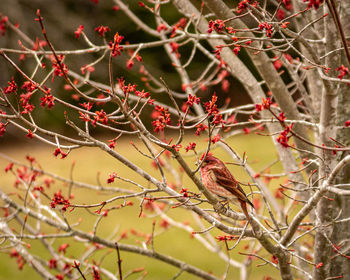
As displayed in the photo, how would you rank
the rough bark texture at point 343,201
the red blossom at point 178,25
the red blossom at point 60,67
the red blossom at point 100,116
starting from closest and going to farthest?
the red blossom at point 60,67 < the red blossom at point 100,116 < the rough bark texture at point 343,201 < the red blossom at point 178,25

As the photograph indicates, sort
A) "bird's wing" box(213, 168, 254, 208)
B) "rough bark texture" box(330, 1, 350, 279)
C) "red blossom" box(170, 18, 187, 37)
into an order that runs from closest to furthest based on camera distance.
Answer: "bird's wing" box(213, 168, 254, 208) < "rough bark texture" box(330, 1, 350, 279) < "red blossom" box(170, 18, 187, 37)

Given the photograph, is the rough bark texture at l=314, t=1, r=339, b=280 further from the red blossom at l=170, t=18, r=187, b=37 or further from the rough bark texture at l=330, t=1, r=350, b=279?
the red blossom at l=170, t=18, r=187, b=37

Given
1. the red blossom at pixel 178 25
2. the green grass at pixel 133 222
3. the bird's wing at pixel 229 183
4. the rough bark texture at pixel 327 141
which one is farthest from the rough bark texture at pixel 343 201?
the red blossom at pixel 178 25

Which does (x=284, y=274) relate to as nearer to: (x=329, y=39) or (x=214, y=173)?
(x=214, y=173)

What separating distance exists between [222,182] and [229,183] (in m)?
0.06

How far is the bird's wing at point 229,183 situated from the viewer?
3662 mm

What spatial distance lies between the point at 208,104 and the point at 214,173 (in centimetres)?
123

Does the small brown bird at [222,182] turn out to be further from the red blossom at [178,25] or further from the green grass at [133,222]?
the red blossom at [178,25]

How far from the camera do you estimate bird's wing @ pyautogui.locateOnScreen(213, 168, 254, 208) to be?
12.0 ft

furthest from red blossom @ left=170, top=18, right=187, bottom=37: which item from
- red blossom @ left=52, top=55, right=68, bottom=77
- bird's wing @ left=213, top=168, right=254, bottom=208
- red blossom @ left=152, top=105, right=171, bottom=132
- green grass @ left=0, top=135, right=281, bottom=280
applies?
red blossom @ left=152, top=105, right=171, bottom=132

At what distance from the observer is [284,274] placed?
3.43 metres

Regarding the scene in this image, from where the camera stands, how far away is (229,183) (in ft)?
12.2

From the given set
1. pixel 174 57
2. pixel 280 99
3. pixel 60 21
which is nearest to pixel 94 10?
pixel 60 21

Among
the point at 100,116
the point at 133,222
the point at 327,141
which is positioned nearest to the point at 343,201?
the point at 327,141
